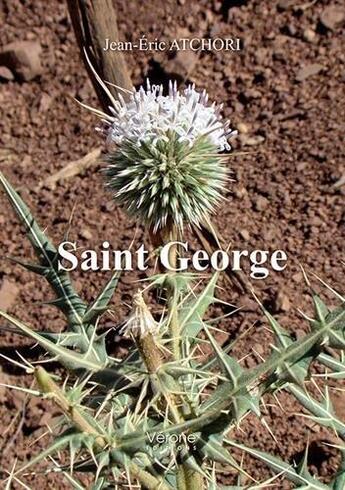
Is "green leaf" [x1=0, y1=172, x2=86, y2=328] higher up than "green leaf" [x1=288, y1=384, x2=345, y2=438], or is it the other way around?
"green leaf" [x1=0, y1=172, x2=86, y2=328]

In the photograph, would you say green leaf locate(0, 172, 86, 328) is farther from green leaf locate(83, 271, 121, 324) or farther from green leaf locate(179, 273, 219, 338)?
green leaf locate(179, 273, 219, 338)

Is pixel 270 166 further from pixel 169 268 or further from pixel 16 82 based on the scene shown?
pixel 169 268

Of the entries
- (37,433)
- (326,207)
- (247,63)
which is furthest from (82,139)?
(37,433)

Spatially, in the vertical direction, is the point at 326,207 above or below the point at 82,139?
below

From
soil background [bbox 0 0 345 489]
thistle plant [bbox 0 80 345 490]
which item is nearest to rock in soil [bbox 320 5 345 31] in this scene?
soil background [bbox 0 0 345 489]

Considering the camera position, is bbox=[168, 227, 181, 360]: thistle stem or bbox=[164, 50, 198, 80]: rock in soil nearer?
bbox=[168, 227, 181, 360]: thistle stem

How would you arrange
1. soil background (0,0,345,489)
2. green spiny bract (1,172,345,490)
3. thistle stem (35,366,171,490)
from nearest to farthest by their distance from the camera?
thistle stem (35,366,171,490)
green spiny bract (1,172,345,490)
soil background (0,0,345,489)

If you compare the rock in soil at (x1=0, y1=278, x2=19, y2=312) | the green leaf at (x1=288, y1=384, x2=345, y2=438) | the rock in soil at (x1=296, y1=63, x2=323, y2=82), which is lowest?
the green leaf at (x1=288, y1=384, x2=345, y2=438)

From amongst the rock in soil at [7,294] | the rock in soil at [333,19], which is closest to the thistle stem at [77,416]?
the rock in soil at [7,294]
